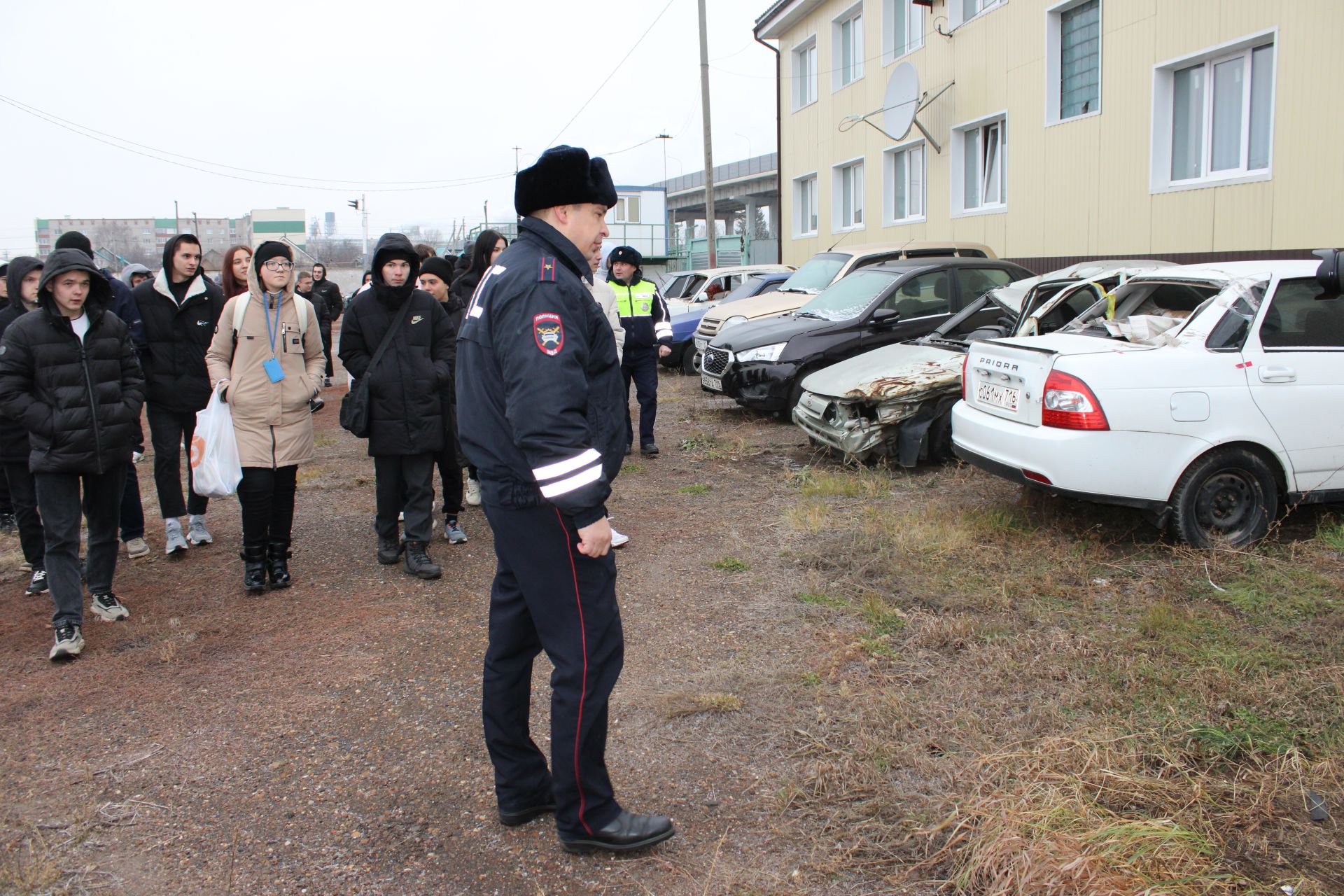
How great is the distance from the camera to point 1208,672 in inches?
151

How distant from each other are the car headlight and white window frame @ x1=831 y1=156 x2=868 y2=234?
9800 mm

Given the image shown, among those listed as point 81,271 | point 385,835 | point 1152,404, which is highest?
point 81,271

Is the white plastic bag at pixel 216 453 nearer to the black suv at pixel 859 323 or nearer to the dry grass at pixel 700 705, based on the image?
the dry grass at pixel 700 705

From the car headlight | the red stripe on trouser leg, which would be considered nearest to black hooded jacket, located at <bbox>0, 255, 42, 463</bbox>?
the red stripe on trouser leg

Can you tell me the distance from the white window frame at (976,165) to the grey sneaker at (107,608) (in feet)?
42.1

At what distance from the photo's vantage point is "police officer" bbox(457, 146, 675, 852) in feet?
8.50

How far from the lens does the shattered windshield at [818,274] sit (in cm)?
1298

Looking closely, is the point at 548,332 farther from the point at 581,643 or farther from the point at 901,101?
the point at 901,101

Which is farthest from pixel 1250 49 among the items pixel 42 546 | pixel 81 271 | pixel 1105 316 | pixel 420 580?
pixel 42 546

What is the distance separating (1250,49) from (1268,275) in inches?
248

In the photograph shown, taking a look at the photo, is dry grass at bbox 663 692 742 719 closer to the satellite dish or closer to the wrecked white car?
the wrecked white car

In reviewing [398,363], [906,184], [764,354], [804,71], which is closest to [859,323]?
[764,354]

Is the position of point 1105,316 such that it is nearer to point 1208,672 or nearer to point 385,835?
point 1208,672

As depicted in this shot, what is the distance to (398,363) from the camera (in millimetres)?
5648
